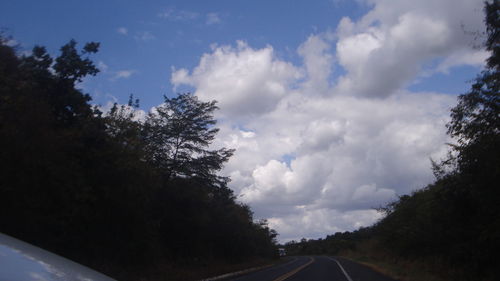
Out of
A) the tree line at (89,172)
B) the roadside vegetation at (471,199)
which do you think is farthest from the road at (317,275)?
the tree line at (89,172)

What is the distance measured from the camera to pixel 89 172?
1988cm

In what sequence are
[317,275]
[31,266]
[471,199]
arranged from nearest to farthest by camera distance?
[31,266], [471,199], [317,275]

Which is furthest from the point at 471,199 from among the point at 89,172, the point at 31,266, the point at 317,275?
the point at 31,266

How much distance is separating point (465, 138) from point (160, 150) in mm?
21942

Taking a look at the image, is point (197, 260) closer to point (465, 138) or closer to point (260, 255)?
point (465, 138)

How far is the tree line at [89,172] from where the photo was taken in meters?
15.5

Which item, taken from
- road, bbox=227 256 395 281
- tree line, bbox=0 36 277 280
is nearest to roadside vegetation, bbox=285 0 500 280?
road, bbox=227 256 395 281

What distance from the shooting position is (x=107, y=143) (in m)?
20.9

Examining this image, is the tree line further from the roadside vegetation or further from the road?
the roadside vegetation

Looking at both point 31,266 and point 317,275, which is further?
point 317,275

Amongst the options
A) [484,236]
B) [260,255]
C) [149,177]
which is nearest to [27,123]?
[149,177]

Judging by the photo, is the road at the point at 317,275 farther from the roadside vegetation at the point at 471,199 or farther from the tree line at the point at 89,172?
the tree line at the point at 89,172

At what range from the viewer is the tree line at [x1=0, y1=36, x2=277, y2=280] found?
15.5 metres

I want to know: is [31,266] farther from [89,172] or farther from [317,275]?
[317,275]
